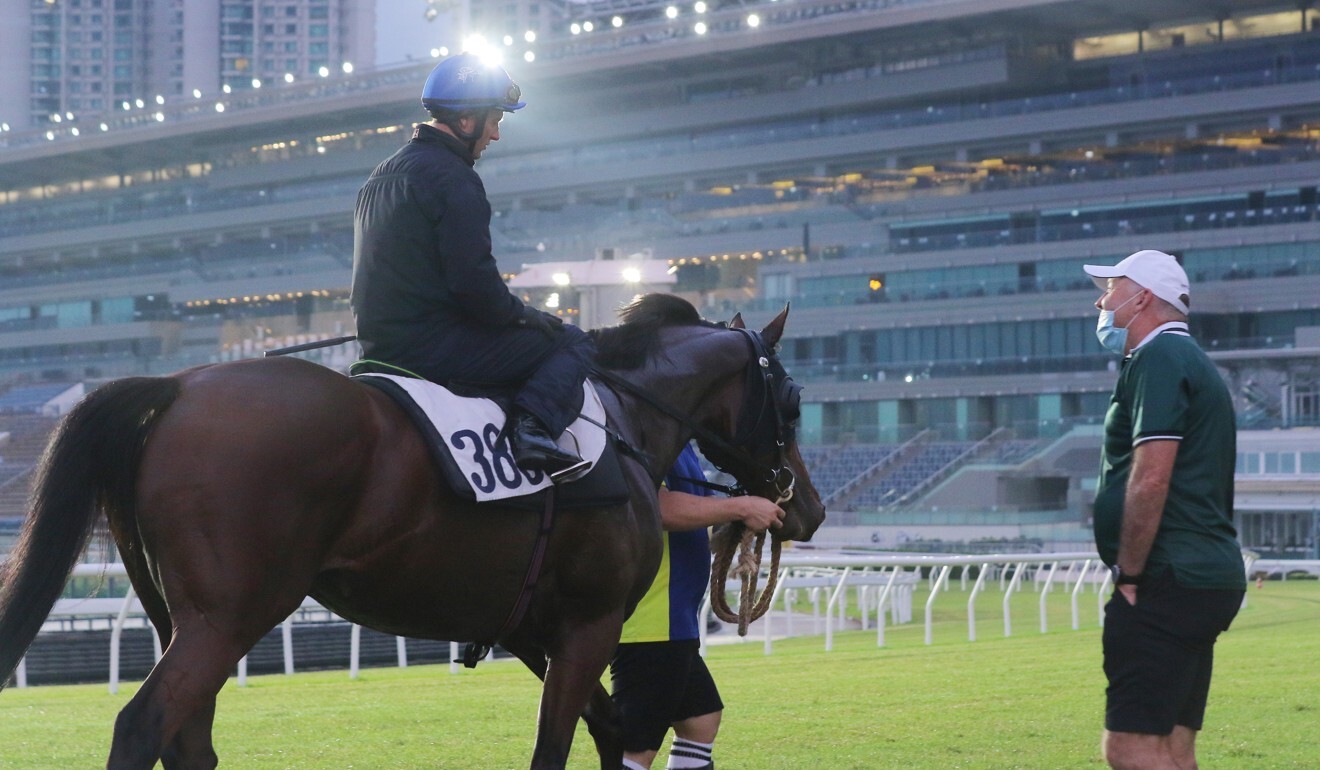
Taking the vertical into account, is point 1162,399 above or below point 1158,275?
below

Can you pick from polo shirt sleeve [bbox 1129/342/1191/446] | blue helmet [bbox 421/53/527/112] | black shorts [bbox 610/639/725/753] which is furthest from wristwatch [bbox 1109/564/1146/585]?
blue helmet [bbox 421/53/527/112]

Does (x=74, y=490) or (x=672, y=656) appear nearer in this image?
(x=74, y=490)

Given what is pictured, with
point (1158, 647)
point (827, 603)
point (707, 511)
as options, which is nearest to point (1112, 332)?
point (1158, 647)

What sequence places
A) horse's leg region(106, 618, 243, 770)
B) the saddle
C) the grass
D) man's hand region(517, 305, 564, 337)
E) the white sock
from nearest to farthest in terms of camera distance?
horse's leg region(106, 618, 243, 770), the saddle, man's hand region(517, 305, 564, 337), the white sock, the grass

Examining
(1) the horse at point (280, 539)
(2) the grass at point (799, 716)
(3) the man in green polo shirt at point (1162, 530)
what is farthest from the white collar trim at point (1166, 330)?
(2) the grass at point (799, 716)

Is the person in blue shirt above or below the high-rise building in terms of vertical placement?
below

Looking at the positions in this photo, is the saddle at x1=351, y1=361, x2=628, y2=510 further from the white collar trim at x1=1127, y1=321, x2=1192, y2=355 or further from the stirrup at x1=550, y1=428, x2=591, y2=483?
the white collar trim at x1=1127, y1=321, x2=1192, y2=355

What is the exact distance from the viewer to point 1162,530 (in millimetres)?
3744

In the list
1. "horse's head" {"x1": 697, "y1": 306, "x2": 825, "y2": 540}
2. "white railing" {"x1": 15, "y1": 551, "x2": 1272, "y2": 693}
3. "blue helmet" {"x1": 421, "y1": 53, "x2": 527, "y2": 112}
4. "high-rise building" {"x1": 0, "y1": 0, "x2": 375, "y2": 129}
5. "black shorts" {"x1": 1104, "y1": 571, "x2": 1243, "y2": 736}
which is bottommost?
"white railing" {"x1": 15, "y1": 551, "x2": 1272, "y2": 693}

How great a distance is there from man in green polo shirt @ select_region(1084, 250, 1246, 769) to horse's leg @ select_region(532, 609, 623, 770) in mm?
1130

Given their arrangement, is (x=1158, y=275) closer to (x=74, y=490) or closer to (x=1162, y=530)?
(x=1162, y=530)

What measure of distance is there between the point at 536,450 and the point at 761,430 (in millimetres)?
1053

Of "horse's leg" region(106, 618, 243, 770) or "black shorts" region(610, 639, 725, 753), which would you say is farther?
"black shorts" region(610, 639, 725, 753)

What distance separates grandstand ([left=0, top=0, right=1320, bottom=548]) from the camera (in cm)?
3972
